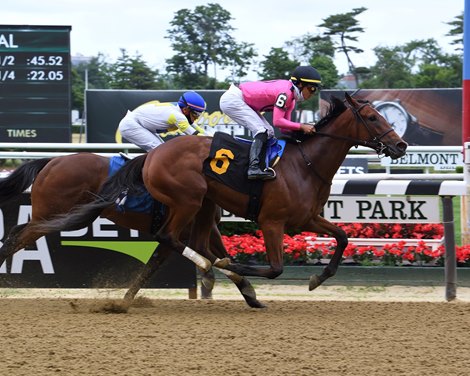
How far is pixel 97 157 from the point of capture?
750 cm

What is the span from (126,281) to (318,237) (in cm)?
189

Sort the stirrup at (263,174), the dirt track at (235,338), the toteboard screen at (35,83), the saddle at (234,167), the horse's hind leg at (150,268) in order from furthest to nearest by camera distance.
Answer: the toteboard screen at (35,83) → the horse's hind leg at (150,268) → the saddle at (234,167) → the stirrup at (263,174) → the dirt track at (235,338)

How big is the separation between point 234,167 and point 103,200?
1.02 metres

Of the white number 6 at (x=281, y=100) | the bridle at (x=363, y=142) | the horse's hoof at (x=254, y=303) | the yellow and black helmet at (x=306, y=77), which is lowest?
the horse's hoof at (x=254, y=303)

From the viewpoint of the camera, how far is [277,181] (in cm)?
689

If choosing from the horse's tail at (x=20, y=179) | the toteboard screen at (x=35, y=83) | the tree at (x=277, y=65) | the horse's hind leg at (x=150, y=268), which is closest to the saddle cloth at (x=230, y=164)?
the horse's hind leg at (x=150, y=268)

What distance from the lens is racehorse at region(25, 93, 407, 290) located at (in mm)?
6887

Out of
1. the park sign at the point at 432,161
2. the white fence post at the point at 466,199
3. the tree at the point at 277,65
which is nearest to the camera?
the white fence post at the point at 466,199

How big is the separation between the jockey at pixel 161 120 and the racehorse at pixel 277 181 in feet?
1.67

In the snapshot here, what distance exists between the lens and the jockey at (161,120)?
7527 mm

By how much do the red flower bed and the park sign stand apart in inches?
173

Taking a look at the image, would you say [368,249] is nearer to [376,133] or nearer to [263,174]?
[376,133]

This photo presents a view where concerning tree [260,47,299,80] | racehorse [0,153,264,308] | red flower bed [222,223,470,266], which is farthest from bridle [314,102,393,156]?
tree [260,47,299,80]

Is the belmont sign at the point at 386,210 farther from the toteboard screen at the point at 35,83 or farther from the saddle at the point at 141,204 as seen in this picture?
the toteboard screen at the point at 35,83
